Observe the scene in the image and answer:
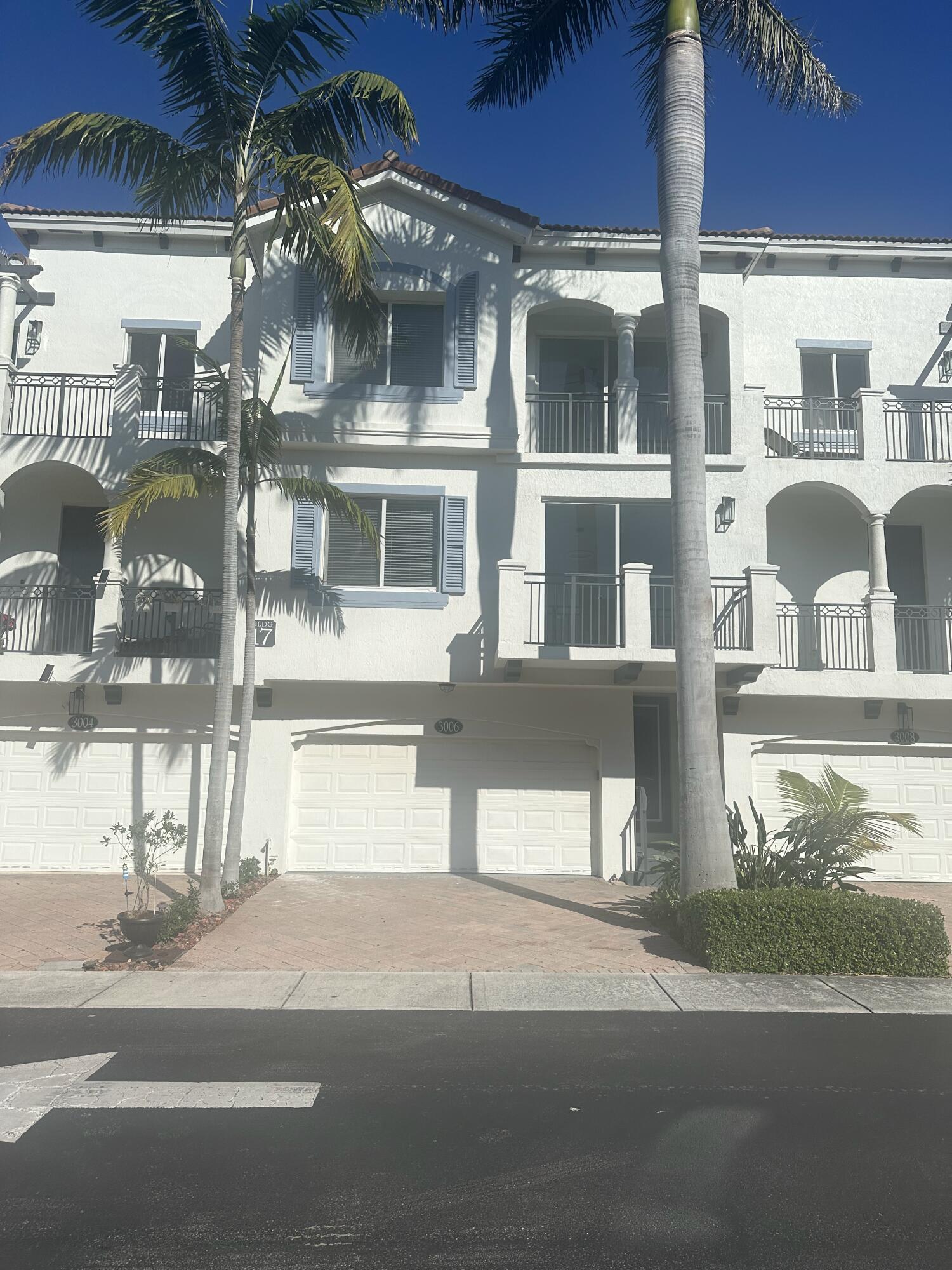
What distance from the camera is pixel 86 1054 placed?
6.55 meters

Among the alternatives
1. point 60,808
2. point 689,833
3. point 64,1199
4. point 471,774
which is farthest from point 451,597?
point 64,1199

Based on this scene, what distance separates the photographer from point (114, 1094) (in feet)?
18.8

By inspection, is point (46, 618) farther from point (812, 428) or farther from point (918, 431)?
point (918, 431)

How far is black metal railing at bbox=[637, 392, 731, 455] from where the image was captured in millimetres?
15469

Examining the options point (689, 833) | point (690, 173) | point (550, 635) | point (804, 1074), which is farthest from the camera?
point (550, 635)

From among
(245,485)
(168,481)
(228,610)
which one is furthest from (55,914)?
(245,485)

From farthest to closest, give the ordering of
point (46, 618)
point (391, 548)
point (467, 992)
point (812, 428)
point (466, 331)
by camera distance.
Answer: point (812, 428) → point (466, 331) → point (391, 548) → point (46, 618) → point (467, 992)

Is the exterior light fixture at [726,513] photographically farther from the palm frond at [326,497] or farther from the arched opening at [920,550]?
the palm frond at [326,497]

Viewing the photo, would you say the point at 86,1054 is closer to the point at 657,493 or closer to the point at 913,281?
the point at 657,493

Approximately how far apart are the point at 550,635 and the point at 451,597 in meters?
1.67

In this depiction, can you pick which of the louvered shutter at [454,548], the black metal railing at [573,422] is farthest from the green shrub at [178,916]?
the black metal railing at [573,422]

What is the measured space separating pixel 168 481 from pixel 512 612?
4892mm

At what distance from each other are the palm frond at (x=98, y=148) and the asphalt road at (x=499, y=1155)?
9.68 meters

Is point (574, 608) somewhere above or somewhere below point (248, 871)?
above
